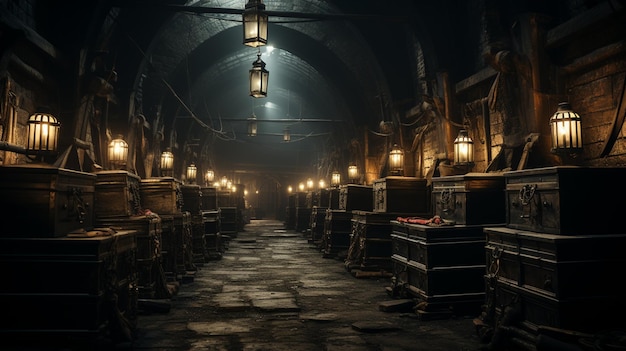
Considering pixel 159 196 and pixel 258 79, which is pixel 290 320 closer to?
pixel 159 196

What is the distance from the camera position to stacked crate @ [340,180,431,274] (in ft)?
31.8

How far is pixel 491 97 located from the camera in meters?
7.96

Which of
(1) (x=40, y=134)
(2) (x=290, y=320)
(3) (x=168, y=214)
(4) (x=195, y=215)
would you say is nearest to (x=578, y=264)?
(2) (x=290, y=320)

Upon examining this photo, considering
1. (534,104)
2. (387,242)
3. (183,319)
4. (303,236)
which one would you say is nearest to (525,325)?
(534,104)

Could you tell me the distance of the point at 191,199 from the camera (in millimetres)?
11305

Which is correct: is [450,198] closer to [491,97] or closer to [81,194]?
[491,97]

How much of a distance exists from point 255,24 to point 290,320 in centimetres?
541

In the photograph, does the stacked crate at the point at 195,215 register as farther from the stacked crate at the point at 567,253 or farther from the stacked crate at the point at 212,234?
the stacked crate at the point at 567,253

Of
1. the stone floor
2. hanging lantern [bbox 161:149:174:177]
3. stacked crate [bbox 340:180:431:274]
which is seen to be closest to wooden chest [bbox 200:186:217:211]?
hanging lantern [bbox 161:149:174:177]

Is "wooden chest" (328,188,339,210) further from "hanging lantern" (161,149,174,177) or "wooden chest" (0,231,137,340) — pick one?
"wooden chest" (0,231,137,340)

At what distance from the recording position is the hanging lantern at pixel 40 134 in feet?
19.0

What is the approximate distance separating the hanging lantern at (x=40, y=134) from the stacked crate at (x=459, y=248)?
16.8ft

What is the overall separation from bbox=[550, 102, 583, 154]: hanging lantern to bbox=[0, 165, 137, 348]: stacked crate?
17.3ft

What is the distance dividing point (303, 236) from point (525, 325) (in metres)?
16.6
